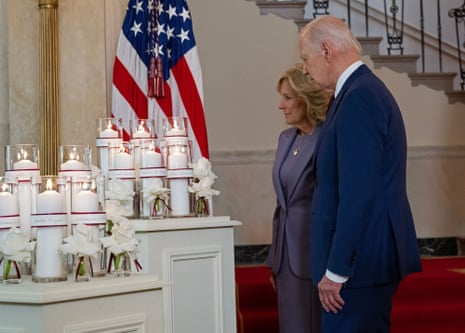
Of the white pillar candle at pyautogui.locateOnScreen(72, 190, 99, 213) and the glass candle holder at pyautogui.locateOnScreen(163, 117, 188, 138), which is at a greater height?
the glass candle holder at pyautogui.locateOnScreen(163, 117, 188, 138)

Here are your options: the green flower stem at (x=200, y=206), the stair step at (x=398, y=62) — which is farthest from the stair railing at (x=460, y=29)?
the green flower stem at (x=200, y=206)

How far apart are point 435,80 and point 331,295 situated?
192 inches

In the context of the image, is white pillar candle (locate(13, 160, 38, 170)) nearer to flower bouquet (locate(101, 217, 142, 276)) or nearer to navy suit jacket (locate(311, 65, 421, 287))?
flower bouquet (locate(101, 217, 142, 276))

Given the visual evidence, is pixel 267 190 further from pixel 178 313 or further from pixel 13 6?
pixel 178 313

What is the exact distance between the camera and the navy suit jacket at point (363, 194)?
267 centimetres

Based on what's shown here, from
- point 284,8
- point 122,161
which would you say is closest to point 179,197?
point 122,161

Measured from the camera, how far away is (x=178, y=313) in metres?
3.37

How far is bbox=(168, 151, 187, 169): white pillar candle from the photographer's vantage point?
3564mm

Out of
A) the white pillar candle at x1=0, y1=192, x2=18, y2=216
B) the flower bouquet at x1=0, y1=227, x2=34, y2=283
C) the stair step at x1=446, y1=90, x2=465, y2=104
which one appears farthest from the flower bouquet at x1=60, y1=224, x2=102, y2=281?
the stair step at x1=446, y1=90, x2=465, y2=104

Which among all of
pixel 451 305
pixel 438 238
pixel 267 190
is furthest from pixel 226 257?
pixel 438 238

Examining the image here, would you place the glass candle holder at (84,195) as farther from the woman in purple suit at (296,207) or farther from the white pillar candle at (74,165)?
the woman in purple suit at (296,207)

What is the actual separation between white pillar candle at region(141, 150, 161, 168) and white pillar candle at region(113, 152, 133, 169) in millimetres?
58

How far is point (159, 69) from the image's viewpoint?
16.4ft

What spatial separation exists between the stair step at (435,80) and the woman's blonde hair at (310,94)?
3865 mm
